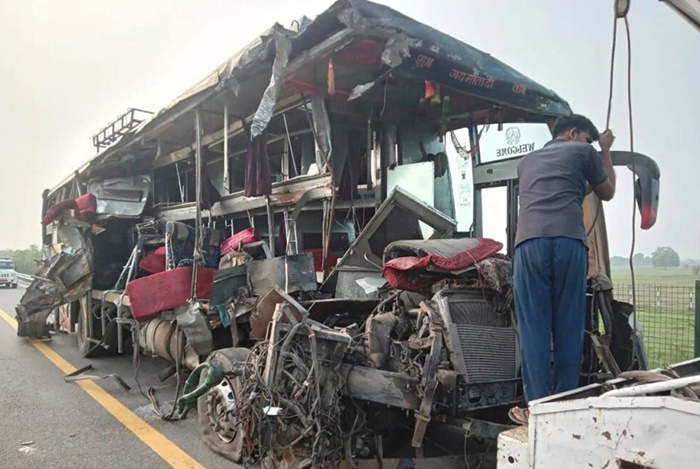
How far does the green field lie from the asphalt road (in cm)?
413

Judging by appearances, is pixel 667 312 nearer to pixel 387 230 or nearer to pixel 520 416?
pixel 387 230

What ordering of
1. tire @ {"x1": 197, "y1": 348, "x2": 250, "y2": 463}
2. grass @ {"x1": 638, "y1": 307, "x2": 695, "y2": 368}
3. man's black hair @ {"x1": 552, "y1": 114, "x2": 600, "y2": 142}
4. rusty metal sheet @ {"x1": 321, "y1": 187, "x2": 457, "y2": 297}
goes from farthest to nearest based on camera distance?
1. grass @ {"x1": 638, "y1": 307, "x2": 695, "y2": 368}
2. rusty metal sheet @ {"x1": 321, "y1": 187, "x2": 457, "y2": 297}
3. tire @ {"x1": 197, "y1": 348, "x2": 250, "y2": 463}
4. man's black hair @ {"x1": 552, "y1": 114, "x2": 600, "y2": 142}

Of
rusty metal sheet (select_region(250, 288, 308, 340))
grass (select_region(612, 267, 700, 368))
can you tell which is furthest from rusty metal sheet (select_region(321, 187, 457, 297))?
grass (select_region(612, 267, 700, 368))

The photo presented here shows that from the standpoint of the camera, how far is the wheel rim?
3912 millimetres

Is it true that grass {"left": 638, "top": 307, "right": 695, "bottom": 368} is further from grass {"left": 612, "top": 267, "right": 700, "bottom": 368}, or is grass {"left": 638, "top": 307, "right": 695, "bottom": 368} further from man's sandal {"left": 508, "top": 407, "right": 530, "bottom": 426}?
man's sandal {"left": 508, "top": 407, "right": 530, "bottom": 426}

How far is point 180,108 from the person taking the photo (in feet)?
20.3

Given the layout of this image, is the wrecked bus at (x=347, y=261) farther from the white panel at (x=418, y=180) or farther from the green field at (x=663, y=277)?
the green field at (x=663, y=277)

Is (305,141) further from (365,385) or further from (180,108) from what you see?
(365,385)

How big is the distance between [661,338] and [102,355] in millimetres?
8533

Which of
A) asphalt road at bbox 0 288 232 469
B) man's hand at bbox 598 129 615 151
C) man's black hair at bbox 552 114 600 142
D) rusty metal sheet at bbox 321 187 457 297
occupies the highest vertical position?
man's black hair at bbox 552 114 600 142

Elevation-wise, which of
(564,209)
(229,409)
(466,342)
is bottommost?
(229,409)

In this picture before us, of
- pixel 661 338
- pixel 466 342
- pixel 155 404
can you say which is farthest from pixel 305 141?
pixel 661 338

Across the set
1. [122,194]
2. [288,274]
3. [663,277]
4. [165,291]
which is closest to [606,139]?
[288,274]

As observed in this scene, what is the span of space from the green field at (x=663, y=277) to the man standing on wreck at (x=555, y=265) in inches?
98.2
